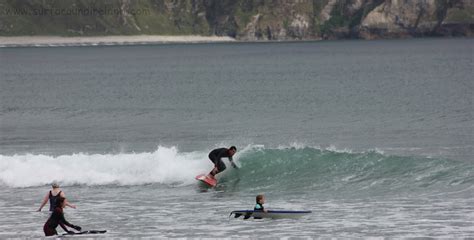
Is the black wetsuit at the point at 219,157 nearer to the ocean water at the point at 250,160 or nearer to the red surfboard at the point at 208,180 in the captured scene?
the red surfboard at the point at 208,180

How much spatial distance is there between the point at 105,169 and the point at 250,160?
640 centimetres

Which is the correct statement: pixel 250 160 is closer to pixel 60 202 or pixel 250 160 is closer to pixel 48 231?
pixel 60 202

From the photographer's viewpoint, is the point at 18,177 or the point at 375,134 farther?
the point at 375,134

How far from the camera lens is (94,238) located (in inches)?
1169

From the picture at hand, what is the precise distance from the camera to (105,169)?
1708 inches

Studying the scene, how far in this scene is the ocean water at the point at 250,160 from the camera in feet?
104

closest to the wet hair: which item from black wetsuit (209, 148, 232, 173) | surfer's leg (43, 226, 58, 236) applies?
surfer's leg (43, 226, 58, 236)

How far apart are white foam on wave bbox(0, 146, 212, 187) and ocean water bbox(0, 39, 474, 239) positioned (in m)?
0.08

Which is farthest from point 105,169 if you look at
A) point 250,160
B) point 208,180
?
point 250,160

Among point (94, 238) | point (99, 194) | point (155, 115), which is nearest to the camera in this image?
point (94, 238)

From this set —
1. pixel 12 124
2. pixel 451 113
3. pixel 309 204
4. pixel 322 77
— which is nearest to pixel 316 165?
pixel 309 204

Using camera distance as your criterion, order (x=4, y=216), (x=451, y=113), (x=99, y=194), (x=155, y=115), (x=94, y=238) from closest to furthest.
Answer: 1. (x=94, y=238)
2. (x=4, y=216)
3. (x=99, y=194)
4. (x=451, y=113)
5. (x=155, y=115)

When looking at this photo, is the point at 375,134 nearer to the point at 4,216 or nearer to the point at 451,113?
the point at 451,113

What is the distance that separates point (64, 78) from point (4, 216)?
10093 cm
